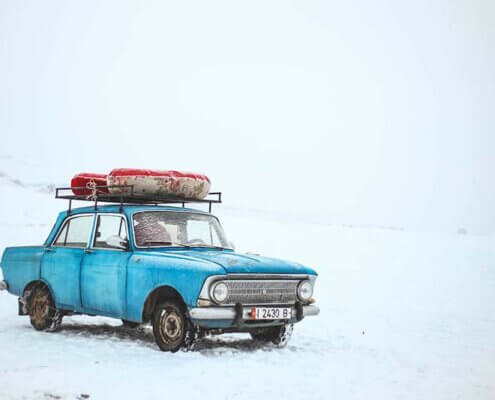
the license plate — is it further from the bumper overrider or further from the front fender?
the front fender

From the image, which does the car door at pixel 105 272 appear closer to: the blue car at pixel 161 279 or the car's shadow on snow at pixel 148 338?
the blue car at pixel 161 279

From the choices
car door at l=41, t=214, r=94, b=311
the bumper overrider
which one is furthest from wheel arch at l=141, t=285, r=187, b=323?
car door at l=41, t=214, r=94, b=311

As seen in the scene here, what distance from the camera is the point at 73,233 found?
9.87m

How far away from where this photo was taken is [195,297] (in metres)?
7.39

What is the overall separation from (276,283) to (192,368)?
165 cm

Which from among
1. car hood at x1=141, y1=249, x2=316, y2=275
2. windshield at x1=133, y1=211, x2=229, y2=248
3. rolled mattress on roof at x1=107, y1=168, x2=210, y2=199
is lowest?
car hood at x1=141, y1=249, x2=316, y2=275

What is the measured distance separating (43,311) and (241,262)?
353cm

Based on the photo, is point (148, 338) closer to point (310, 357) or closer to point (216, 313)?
point (216, 313)

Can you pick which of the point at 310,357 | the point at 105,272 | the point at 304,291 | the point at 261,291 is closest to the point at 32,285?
the point at 105,272

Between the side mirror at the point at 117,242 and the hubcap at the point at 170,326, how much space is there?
3.71 ft

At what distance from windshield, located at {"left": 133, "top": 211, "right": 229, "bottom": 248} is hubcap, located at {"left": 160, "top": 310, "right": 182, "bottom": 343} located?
3.63ft

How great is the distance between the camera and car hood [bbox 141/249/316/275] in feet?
24.9

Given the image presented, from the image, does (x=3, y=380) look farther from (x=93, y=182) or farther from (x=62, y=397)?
(x=93, y=182)

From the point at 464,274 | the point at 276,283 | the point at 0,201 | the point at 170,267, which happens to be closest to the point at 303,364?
the point at 276,283
